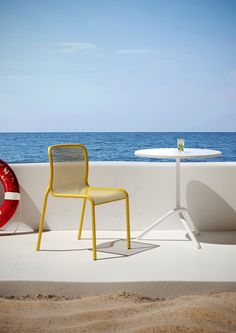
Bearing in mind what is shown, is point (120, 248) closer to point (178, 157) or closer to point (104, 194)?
point (104, 194)

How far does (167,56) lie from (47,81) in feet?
21.4

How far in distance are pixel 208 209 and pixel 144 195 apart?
49 centimetres

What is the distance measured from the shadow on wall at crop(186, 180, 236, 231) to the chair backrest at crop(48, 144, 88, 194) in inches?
34.6

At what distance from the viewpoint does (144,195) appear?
4348 mm

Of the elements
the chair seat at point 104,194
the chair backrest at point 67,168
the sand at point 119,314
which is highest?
the chair backrest at point 67,168

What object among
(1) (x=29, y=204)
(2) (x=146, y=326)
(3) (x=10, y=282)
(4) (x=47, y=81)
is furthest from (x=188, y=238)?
(4) (x=47, y=81)

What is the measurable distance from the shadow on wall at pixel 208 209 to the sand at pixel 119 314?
144cm

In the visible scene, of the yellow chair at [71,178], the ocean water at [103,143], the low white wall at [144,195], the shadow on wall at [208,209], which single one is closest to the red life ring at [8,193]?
the low white wall at [144,195]

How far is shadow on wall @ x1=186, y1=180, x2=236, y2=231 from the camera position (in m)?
4.33

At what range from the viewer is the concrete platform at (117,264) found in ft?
9.78

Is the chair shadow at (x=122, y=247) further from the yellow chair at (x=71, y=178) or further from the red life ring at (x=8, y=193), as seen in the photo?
the red life ring at (x=8, y=193)

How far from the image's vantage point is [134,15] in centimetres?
3098

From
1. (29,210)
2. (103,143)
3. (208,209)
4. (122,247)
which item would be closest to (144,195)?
(208,209)

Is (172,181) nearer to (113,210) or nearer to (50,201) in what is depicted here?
(113,210)
